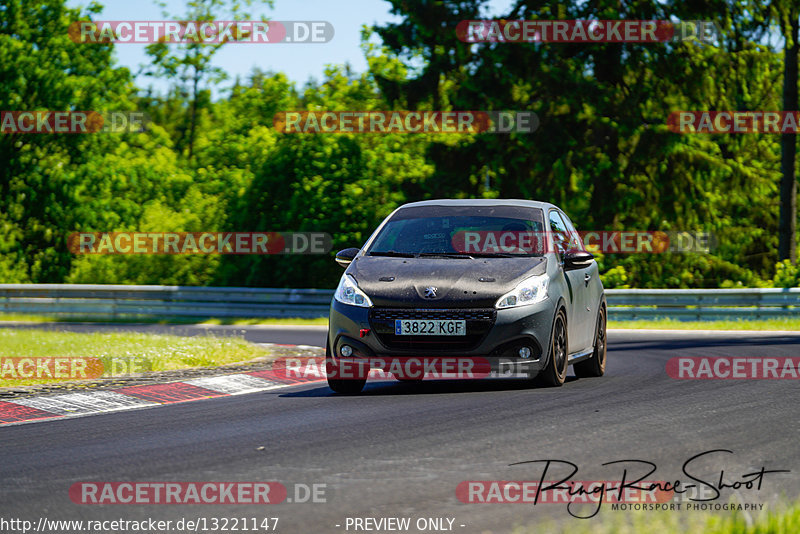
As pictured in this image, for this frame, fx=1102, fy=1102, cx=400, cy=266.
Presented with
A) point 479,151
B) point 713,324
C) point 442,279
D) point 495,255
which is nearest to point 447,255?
point 495,255

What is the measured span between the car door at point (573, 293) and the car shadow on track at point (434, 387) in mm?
543

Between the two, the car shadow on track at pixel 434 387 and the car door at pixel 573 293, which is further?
the car door at pixel 573 293

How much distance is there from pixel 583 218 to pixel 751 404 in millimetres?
26477

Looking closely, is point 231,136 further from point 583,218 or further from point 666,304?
point 666,304

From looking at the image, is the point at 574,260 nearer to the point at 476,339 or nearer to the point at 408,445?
the point at 476,339

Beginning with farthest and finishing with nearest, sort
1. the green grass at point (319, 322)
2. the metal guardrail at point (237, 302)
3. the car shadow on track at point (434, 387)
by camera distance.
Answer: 1. the metal guardrail at point (237, 302)
2. the green grass at point (319, 322)
3. the car shadow on track at point (434, 387)

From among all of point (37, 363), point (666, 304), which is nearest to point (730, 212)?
→ point (666, 304)

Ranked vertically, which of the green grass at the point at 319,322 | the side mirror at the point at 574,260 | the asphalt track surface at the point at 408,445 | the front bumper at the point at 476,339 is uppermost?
the side mirror at the point at 574,260

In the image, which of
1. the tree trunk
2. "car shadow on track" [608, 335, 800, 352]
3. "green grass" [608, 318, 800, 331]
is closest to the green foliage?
the tree trunk

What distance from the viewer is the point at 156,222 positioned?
34656mm

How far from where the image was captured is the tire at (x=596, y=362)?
11.6 meters

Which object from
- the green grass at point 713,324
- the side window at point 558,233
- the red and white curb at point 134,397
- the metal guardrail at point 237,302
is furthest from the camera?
the metal guardrail at point 237,302

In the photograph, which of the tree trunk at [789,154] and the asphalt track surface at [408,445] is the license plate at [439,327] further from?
the tree trunk at [789,154]

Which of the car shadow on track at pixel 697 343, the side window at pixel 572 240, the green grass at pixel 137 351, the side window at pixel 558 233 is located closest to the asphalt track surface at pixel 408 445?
the side window at pixel 558 233
